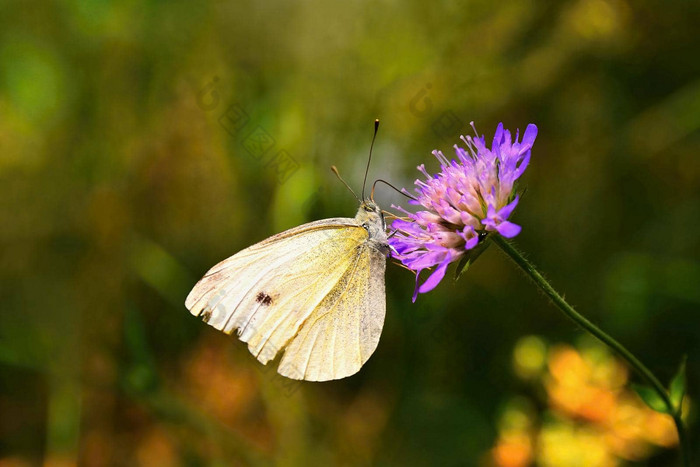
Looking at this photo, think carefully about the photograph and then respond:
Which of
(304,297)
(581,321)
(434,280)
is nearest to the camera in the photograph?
(581,321)

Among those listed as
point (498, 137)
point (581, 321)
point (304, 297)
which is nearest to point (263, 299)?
point (304, 297)

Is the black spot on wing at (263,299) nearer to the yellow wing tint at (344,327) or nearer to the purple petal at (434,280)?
the yellow wing tint at (344,327)

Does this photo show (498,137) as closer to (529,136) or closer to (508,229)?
(529,136)

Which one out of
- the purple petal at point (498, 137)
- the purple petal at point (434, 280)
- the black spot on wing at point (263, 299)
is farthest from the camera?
the black spot on wing at point (263, 299)

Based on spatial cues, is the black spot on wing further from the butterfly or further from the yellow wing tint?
the yellow wing tint

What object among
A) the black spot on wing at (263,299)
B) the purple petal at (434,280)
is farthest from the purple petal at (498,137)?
the black spot on wing at (263,299)

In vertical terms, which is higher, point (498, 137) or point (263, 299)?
point (498, 137)

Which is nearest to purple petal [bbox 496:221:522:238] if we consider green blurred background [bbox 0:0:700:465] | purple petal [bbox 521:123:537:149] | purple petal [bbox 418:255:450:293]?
purple petal [bbox 418:255:450:293]

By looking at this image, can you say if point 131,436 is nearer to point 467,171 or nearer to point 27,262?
point 27,262

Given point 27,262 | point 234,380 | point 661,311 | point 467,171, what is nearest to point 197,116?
point 27,262
